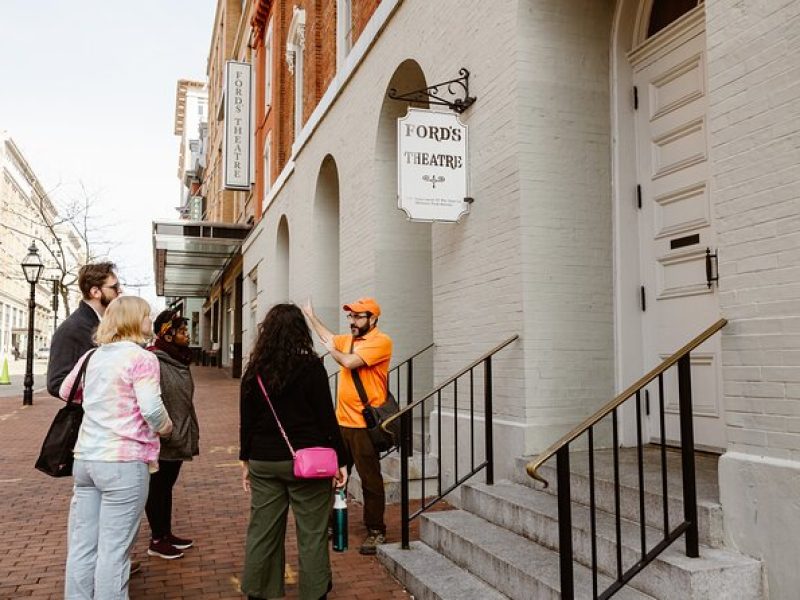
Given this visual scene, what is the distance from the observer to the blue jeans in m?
3.50

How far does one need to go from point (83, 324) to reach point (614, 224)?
13.6 ft

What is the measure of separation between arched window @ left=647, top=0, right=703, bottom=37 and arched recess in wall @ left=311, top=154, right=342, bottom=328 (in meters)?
7.57

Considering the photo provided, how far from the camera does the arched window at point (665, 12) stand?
213 inches

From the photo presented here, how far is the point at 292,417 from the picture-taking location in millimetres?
3787

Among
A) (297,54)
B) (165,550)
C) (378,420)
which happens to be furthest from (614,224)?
(297,54)

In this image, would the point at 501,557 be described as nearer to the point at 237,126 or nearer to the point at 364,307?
the point at 364,307

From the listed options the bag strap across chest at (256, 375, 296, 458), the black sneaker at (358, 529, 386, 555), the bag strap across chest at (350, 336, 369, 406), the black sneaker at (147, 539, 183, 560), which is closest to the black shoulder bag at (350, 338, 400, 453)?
the bag strap across chest at (350, 336, 369, 406)

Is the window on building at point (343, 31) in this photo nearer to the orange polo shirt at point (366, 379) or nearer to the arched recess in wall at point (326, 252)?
the arched recess in wall at point (326, 252)

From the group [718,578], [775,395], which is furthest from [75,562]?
[775,395]

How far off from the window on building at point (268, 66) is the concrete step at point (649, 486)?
15.2 metres

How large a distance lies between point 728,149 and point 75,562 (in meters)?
4.07

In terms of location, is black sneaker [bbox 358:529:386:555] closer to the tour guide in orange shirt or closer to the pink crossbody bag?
the tour guide in orange shirt

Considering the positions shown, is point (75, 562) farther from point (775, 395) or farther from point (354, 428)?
point (775, 395)

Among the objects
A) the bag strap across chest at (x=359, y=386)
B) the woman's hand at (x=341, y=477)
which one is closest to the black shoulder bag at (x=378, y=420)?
the bag strap across chest at (x=359, y=386)
